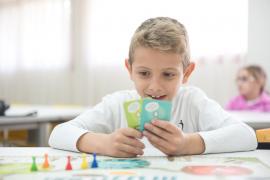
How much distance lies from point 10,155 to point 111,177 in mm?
371

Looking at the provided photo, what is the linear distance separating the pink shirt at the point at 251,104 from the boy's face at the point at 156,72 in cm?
218

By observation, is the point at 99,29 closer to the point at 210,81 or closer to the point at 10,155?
the point at 210,81

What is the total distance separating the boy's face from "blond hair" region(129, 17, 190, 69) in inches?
0.6

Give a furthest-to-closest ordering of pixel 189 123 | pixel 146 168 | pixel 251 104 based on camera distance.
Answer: pixel 251 104, pixel 189 123, pixel 146 168

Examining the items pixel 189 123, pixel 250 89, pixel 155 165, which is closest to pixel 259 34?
pixel 250 89

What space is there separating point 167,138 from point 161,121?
54mm

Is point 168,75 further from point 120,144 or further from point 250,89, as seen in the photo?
point 250,89

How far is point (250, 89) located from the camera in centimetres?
331

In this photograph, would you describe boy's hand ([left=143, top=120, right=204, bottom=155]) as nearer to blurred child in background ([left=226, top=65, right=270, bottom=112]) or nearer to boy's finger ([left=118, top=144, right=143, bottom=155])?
boy's finger ([left=118, top=144, right=143, bottom=155])

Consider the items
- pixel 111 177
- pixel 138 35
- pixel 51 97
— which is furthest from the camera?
pixel 51 97

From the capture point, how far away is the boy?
0.88m

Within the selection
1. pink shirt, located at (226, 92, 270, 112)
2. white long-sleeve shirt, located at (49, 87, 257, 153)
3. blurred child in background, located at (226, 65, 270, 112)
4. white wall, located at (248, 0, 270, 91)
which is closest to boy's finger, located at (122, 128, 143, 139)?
white long-sleeve shirt, located at (49, 87, 257, 153)

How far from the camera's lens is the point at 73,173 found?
71cm

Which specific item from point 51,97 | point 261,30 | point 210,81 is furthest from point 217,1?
point 51,97
